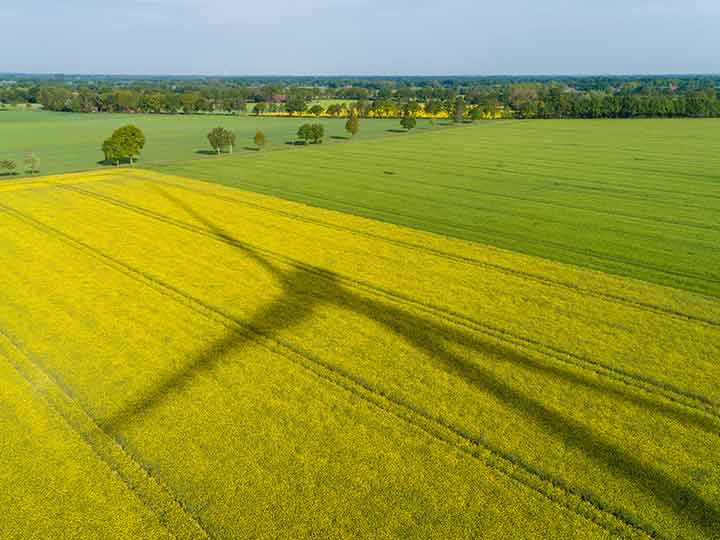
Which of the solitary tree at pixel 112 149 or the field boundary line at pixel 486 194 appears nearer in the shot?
the field boundary line at pixel 486 194

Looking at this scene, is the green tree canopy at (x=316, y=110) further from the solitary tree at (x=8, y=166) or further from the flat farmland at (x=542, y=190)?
the solitary tree at (x=8, y=166)

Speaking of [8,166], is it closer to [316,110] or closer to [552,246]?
[552,246]

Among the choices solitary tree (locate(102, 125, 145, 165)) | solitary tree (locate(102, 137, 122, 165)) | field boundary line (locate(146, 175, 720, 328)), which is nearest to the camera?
field boundary line (locate(146, 175, 720, 328))

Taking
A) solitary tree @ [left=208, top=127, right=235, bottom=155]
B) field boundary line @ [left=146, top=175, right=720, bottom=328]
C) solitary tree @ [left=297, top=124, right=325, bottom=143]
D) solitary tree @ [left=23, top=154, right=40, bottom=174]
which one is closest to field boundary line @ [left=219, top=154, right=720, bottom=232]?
field boundary line @ [left=146, top=175, right=720, bottom=328]

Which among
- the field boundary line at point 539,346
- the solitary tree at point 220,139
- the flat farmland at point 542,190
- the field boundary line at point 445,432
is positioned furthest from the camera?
the solitary tree at point 220,139

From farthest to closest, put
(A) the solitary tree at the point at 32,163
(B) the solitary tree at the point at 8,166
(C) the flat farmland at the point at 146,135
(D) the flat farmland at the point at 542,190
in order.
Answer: (C) the flat farmland at the point at 146,135
(A) the solitary tree at the point at 32,163
(B) the solitary tree at the point at 8,166
(D) the flat farmland at the point at 542,190

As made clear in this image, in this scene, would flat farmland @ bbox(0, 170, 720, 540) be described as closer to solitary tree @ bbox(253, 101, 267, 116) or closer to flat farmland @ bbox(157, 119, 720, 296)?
flat farmland @ bbox(157, 119, 720, 296)

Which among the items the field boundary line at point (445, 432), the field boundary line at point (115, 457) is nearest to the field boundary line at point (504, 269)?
the field boundary line at point (445, 432)

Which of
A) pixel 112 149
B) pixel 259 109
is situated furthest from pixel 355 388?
pixel 259 109
